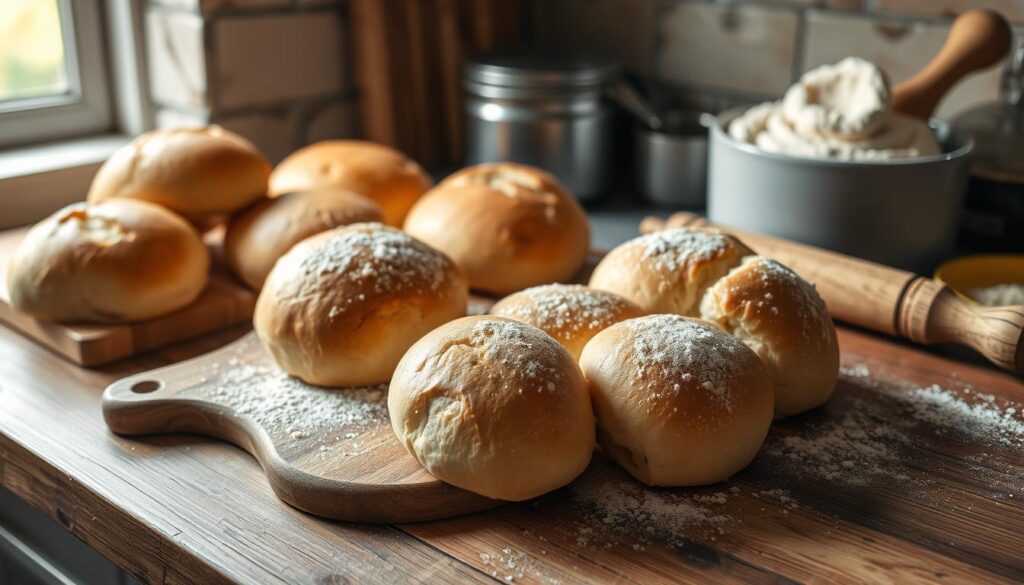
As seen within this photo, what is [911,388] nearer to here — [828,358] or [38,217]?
[828,358]

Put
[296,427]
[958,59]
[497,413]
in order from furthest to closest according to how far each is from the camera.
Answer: [958,59]
[296,427]
[497,413]

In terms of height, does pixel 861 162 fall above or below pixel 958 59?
below

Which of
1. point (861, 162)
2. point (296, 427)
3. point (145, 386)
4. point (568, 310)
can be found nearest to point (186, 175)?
point (145, 386)

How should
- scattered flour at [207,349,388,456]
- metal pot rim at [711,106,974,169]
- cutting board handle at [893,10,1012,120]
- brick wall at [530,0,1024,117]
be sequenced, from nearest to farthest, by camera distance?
scattered flour at [207,349,388,456] → metal pot rim at [711,106,974,169] → cutting board handle at [893,10,1012,120] → brick wall at [530,0,1024,117]

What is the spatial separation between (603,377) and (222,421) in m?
0.39

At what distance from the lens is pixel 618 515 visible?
0.82m

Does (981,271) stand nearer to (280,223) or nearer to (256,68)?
(280,223)

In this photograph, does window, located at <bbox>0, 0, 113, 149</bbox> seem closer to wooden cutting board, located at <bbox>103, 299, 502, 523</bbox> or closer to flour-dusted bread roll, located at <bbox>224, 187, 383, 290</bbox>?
flour-dusted bread roll, located at <bbox>224, 187, 383, 290</bbox>

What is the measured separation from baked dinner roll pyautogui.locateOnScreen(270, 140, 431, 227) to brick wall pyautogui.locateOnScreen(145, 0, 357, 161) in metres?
0.25

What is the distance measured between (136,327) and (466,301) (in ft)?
1.30

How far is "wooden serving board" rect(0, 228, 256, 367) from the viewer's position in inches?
42.9

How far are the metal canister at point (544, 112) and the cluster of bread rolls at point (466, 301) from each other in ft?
0.83

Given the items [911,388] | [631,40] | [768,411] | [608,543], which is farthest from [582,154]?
[608,543]

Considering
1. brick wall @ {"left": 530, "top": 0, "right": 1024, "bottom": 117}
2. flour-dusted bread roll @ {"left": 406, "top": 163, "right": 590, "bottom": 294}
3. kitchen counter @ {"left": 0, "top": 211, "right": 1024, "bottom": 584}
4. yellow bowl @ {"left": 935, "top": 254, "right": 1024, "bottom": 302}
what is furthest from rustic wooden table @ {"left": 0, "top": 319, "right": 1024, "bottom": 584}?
brick wall @ {"left": 530, "top": 0, "right": 1024, "bottom": 117}
